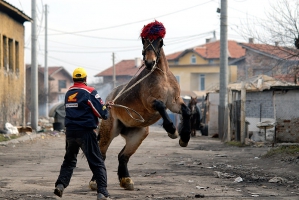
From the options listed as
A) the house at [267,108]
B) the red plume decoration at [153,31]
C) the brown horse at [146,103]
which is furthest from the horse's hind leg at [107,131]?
the house at [267,108]

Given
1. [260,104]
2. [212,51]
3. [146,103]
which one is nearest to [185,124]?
[146,103]

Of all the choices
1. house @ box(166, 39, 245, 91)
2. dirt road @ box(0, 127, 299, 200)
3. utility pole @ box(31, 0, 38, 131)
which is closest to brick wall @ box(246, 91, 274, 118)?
dirt road @ box(0, 127, 299, 200)

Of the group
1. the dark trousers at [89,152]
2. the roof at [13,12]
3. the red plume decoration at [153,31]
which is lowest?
the dark trousers at [89,152]

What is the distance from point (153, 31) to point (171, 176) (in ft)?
10.9

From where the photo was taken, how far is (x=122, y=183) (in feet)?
37.7

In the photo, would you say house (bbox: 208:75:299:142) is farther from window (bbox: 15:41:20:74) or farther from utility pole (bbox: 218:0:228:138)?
window (bbox: 15:41:20:74)

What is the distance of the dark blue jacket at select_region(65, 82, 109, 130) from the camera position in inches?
377

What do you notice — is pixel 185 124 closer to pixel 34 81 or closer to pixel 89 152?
pixel 89 152

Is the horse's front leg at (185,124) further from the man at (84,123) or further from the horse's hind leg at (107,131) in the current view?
the man at (84,123)

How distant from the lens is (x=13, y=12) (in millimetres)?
34219

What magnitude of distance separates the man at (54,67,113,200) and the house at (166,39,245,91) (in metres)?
78.9

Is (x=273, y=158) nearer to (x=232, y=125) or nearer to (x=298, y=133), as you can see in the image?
(x=298, y=133)

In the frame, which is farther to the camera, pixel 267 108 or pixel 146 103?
pixel 267 108

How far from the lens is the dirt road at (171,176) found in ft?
35.2
